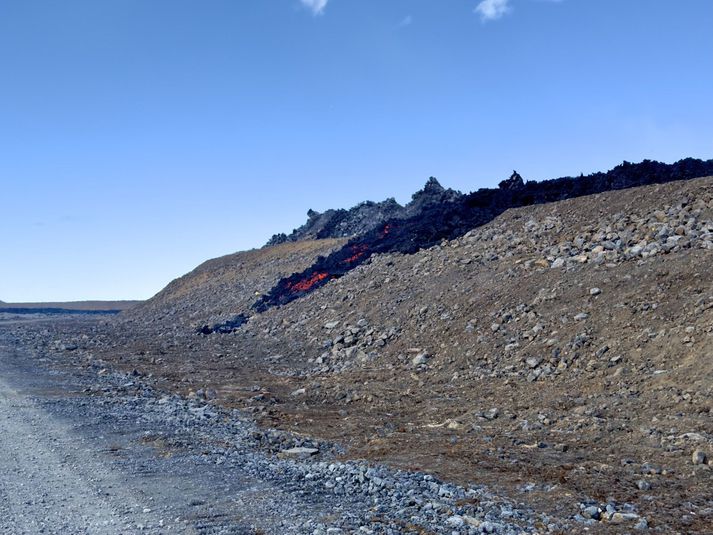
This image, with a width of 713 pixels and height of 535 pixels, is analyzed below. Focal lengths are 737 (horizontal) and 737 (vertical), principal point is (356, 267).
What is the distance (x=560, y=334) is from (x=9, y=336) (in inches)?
914

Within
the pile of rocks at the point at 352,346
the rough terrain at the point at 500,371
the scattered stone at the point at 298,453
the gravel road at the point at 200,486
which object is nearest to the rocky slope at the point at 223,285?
the rough terrain at the point at 500,371

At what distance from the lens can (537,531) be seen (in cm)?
618

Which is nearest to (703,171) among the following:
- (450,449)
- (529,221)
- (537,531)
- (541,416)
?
(529,221)

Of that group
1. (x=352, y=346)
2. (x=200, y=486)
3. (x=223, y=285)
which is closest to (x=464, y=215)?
(x=352, y=346)

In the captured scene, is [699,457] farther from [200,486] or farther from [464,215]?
[464,215]

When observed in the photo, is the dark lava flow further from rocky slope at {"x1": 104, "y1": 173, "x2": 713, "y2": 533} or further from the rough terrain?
rocky slope at {"x1": 104, "y1": 173, "x2": 713, "y2": 533}

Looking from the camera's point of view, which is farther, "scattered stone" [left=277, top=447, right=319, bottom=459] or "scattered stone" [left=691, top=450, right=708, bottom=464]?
"scattered stone" [left=277, top=447, right=319, bottom=459]

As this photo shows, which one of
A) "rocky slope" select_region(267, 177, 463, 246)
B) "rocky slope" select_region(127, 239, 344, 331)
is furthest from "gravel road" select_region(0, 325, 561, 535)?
"rocky slope" select_region(267, 177, 463, 246)

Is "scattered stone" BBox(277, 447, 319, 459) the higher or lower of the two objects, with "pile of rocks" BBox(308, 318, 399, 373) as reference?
lower

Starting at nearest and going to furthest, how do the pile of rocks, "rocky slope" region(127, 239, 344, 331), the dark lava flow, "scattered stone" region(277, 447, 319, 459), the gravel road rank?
the gravel road, "scattered stone" region(277, 447, 319, 459), the pile of rocks, the dark lava flow, "rocky slope" region(127, 239, 344, 331)

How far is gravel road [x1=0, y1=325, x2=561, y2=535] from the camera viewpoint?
6262 mm

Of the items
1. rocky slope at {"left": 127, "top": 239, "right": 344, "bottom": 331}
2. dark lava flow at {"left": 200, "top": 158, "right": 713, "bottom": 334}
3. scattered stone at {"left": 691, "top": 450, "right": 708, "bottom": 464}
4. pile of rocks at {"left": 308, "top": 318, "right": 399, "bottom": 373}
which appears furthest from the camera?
rocky slope at {"left": 127, "top": 239, "right": 344, "bottom": 331}

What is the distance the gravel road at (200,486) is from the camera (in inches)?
247

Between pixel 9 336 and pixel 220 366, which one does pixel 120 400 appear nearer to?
pixel 220 366
